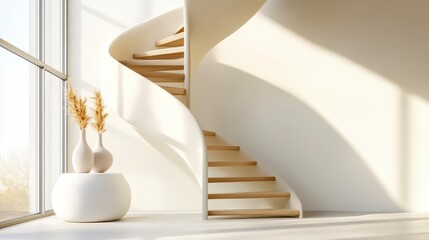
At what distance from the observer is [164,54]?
723 cm

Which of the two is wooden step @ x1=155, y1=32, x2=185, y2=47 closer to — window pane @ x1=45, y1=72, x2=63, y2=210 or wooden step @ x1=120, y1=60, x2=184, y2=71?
wooden step @ x1=120, y1=60, x2=184, y2=71

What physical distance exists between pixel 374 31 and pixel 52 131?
13.4 feet

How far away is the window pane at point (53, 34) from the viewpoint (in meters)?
7.50

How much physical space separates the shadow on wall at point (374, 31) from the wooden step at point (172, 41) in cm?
126

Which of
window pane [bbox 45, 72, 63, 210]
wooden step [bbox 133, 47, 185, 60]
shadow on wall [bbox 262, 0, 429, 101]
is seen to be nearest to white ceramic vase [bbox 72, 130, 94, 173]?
window pane [bbox 45, 72, 63, 210]

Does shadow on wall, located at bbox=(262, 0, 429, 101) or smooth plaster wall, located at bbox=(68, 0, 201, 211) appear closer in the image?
shadow on wall, located at bbox=(262, 0, 429, 101)

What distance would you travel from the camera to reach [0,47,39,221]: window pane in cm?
595

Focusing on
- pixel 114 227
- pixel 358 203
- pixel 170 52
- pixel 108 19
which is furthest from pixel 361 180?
pixel 108 19

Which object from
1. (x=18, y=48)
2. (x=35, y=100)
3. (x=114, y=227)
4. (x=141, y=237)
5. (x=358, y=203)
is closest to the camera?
(x=141, y=237)

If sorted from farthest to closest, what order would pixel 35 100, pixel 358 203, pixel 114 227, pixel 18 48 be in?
pixel 358 203
pixel 35 100
pixel 18 48
pixel 114 227

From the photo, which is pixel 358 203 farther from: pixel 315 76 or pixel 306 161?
pixel 315 76

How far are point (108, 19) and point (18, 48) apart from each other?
189 cm

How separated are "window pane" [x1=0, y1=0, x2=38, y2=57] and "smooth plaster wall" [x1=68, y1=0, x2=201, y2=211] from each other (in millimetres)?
908

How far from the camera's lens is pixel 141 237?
4922 mm
